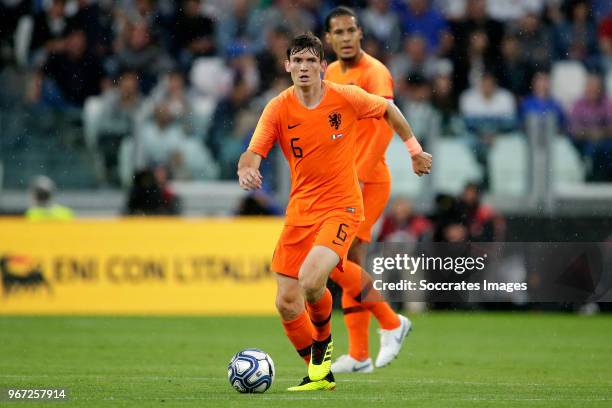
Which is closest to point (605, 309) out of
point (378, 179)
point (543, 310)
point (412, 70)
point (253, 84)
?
point (543, 310)

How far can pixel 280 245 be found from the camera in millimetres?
8969

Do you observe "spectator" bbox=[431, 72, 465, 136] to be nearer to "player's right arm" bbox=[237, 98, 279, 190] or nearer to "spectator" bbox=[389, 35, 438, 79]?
"spectator" bbox=[389, 35, 438, 79]

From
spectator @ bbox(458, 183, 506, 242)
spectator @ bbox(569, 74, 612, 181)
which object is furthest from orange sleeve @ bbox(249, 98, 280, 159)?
spectator @ bbox(569, 74, 612, 181)

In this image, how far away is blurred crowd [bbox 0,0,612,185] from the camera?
59.7 feet

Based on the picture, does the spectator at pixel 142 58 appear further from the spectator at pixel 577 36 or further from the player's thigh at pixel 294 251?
the player's thigh at pixel 294 251

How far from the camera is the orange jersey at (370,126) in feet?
34.3

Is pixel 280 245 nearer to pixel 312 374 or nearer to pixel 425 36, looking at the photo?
pixel 312 374

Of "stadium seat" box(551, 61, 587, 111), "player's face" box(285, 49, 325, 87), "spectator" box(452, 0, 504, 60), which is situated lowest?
"stadium seat" box(551, 61, 587, 111)

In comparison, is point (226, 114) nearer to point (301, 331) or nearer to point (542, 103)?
point (542, 103)

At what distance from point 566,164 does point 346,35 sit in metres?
8.60

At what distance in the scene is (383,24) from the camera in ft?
66.3

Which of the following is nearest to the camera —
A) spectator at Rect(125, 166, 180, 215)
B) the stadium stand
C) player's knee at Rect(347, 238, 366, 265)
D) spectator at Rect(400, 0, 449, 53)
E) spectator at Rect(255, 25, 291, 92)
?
player's knee at Rect(347, 238, 366, 265)

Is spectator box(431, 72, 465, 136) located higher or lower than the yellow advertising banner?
higher

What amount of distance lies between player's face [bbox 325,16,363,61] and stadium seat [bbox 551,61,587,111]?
10.1 m
